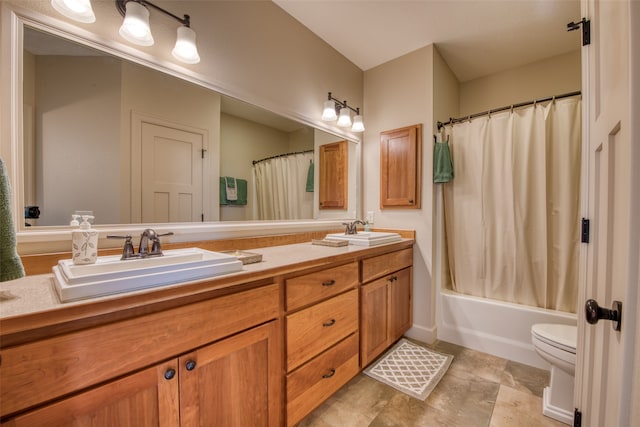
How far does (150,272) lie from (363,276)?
1.16 metres

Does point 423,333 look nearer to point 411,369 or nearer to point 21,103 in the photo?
point 411,369

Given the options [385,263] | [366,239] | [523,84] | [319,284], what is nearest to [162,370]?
[319,284]

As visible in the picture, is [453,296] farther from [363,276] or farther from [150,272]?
[150,272]

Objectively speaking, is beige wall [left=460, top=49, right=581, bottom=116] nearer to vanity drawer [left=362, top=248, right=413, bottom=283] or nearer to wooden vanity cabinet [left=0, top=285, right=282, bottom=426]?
vanity drawer [left=362, top=248, right=413, bottom=283]

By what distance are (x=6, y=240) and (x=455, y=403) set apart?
6.78 ft

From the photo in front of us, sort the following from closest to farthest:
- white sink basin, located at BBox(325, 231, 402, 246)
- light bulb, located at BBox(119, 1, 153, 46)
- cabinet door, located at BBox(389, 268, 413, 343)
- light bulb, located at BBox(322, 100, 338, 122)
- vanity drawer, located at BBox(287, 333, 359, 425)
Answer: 1. light bulb, located at BBox(119, 1, 153, 46)
2. vanity drawer, located at BBox(287, 333, 359, 425)
3. white sink basin, located at BBox(325, 231, 402, 246)
4. cabinet door, located at BBox(389, 268, 413, 343)
5. light bulb, located at BBox(322, 100, 338, 122)

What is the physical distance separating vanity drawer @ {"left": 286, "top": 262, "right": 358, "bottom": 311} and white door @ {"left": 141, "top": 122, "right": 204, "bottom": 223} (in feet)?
2.20

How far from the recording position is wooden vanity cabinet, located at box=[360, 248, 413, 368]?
5.42 feet

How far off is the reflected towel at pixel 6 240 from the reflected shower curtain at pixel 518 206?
2.54m

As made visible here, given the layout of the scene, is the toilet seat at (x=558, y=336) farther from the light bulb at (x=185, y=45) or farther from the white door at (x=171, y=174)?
the light bulb at (x=185, y=45)

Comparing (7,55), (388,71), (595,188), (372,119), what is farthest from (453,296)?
(7,55)

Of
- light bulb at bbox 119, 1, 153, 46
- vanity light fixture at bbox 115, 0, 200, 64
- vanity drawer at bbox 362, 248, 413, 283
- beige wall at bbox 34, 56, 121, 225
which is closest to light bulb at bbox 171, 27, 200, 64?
vanity light fixture at bbox 115, 0, 200, 64

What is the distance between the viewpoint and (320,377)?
1320mm

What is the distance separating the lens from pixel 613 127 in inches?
25.9
